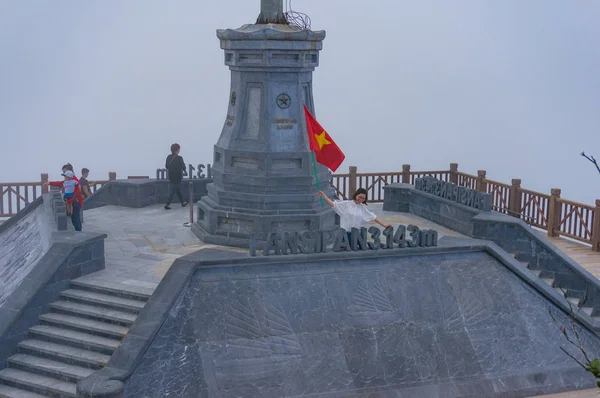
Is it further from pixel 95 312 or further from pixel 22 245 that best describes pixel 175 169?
pixel 95 312

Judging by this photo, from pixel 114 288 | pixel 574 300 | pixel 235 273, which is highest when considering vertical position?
pixel 235 273

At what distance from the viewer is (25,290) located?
578 inches

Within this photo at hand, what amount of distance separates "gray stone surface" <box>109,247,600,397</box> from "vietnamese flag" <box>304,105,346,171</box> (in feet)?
8.45

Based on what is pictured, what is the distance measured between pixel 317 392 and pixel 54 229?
6533 millimetres

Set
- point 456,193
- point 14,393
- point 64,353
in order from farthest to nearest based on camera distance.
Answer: point 456,193 < point 64,353 < point 14,393

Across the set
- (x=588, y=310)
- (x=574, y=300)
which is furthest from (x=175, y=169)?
(x=588, y=310)

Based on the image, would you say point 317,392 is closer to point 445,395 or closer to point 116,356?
point 445,395

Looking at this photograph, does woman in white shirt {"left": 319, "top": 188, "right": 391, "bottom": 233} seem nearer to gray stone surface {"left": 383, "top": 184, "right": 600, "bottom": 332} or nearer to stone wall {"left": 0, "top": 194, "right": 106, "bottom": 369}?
gray stone surface {"left": 383, "top": 184, "right": 600, "bottom": 332}

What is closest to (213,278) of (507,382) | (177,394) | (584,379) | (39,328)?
(177,394)

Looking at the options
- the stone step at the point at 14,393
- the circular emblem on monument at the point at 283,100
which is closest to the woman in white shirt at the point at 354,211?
the circular emblem on monument at the point at 283,100

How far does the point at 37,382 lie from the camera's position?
1343cm

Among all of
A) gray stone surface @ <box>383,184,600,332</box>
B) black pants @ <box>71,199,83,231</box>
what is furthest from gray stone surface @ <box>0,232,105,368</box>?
gray stone surface @ <box>383,184,600,332</box>

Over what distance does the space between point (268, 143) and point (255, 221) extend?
1666mm

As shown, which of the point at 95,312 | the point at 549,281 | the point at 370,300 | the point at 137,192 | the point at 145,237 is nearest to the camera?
the point at 95,312
